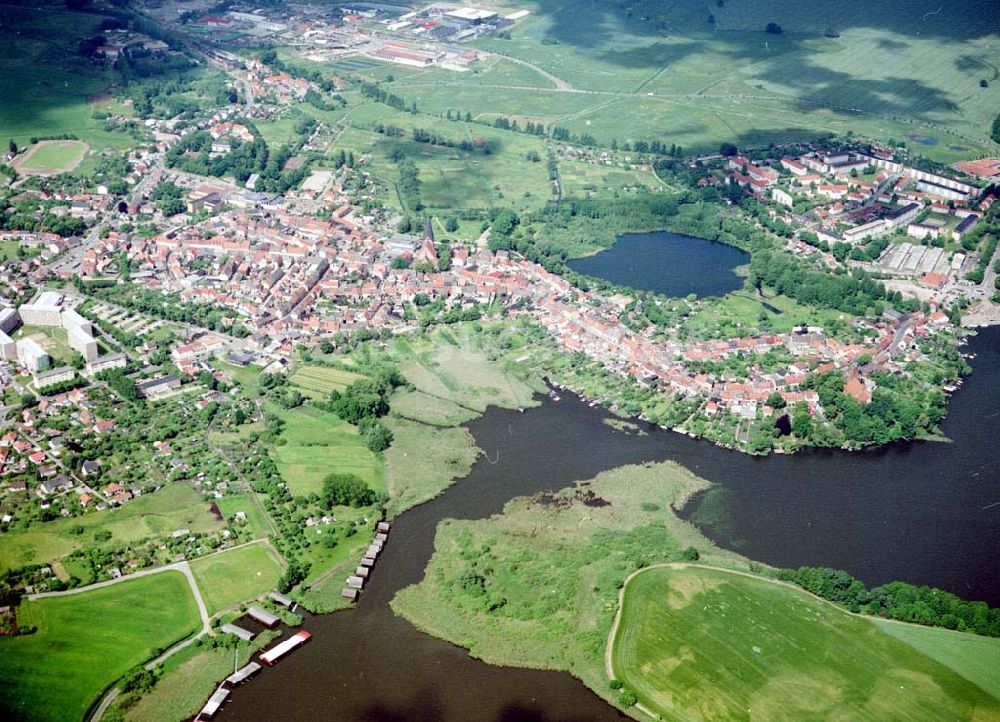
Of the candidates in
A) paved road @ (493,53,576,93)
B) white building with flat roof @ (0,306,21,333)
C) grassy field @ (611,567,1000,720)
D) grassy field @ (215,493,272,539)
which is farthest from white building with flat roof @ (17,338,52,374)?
paved road @ (493,53,576,93)

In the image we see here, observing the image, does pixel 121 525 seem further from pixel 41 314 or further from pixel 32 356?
pixel 41 314

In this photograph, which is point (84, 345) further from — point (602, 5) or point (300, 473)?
point (602, 5)

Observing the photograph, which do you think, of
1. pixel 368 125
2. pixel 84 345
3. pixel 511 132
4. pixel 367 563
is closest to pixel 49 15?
pixel 368 125

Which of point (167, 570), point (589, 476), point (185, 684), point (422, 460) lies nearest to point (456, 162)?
point (422, 460)

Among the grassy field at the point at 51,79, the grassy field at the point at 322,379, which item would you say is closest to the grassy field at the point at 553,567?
the grassy field at the point at 322,379

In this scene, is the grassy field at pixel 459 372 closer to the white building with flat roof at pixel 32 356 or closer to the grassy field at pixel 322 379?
the grassy field at pixel 322 379

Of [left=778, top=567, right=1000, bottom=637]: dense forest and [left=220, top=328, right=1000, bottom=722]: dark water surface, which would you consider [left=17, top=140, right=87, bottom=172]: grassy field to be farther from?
[left=778, top=567, right=1000, bottom=637]: dense forest
